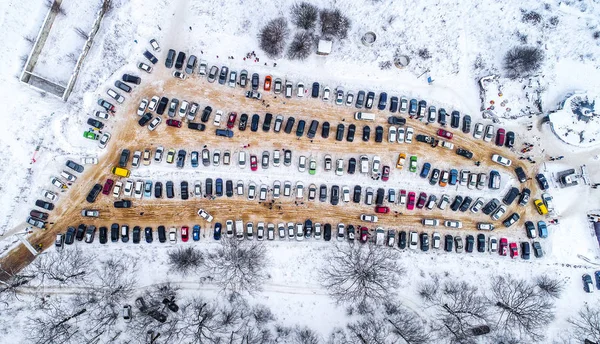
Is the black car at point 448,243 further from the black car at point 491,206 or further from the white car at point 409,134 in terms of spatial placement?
the white car at point 409,134

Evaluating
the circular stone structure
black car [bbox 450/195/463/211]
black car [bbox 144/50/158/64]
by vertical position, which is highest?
the circular stone structure

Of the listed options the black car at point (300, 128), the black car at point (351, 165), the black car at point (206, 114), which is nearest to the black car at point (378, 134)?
the black car at point (351, 165)

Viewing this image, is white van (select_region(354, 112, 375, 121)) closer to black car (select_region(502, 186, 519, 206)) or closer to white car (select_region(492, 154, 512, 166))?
white car (select_region(492, 154, 512, 166))

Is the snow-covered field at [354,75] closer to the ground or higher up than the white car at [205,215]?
higher up

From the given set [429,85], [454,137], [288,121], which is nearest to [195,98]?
[288,121]

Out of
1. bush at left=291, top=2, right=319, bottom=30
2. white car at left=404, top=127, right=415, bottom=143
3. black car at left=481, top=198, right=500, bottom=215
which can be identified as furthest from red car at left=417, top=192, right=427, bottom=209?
bush at left=291, top=2, right=319, bottom=30

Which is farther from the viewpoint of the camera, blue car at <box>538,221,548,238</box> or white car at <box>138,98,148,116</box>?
blue car at <box>538,221,548,238</box>
